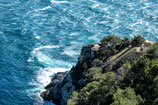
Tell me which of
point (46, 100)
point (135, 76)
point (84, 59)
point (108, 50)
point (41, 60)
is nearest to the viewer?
point (135, 76)

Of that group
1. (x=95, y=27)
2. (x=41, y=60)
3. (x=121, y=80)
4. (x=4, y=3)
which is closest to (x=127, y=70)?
(x=121, y=80)

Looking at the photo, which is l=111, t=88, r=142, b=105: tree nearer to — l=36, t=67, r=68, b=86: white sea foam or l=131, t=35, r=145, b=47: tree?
l=131, t=35, r=145, b=47: tree

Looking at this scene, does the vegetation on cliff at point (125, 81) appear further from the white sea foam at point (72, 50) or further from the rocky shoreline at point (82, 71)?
the white sea foam at point (72, 50)

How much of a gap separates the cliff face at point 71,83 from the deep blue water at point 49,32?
518cm

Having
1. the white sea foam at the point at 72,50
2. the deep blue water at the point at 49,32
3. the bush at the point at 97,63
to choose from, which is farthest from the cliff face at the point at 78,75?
the white sea foam at the point at 72,50

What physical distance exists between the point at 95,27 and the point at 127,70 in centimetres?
8195

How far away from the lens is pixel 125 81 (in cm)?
6019

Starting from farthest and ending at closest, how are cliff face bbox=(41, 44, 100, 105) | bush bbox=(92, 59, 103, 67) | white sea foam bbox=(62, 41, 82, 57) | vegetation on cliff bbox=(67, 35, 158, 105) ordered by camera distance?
white sea foam bbox=(62, 41, 82, 57) < cliff face bbox=(41, 44, 100, 105) < bush bbox=(92, 59, 103, 67) < vegetation on cliff bbox=(67, 35, 158, 105)

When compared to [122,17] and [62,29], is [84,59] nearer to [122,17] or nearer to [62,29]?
[62,29]

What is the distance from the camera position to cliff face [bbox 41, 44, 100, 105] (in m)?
83.7

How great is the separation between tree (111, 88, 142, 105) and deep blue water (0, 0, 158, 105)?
160 feet

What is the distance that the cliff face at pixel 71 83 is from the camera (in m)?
83.7

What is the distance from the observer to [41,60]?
117 meters

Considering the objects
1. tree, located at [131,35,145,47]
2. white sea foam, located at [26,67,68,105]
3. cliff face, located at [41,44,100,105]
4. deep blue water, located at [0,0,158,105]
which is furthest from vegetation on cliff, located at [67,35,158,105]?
deep blue water, located at [0,0,158,105]
